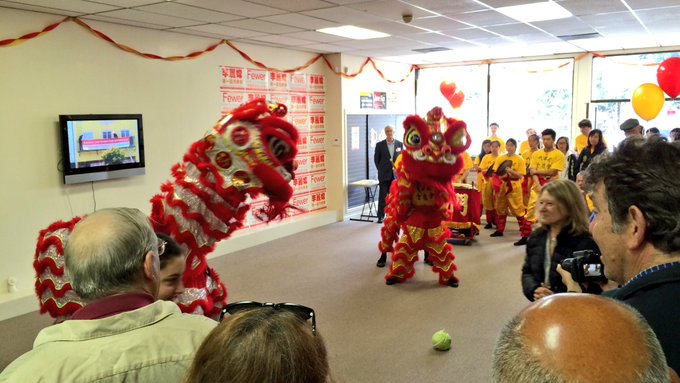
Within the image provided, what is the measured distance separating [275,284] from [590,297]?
493 centimetres

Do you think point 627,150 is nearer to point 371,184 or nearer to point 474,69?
point 371,184

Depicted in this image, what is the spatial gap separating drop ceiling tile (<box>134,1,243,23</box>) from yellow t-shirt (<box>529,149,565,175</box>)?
4.51m

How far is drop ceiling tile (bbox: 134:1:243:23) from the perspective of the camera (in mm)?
4836

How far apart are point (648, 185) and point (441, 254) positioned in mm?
4093

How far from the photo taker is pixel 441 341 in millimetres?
3842

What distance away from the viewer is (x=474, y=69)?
10.9 metres

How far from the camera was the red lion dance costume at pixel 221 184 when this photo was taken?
2605 mm

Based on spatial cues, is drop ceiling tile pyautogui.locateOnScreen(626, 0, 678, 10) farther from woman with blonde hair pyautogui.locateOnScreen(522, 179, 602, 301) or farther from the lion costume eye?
woman with blonde hair pyautogui.locateOnScreen(522, 179, 602, 301)

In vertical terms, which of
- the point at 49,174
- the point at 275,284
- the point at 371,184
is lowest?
the point at 275,284

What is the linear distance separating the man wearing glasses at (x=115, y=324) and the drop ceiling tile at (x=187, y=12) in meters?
3.93

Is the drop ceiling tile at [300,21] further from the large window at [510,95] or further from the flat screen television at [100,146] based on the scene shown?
the large window at [510,95]

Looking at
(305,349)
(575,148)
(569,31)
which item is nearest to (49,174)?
(305,349)

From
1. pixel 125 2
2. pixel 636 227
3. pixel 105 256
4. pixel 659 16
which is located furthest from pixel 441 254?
pixel 105 256

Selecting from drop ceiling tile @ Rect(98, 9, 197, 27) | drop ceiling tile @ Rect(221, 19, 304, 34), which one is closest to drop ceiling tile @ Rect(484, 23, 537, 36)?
drop ceiling tile @ Rect(221, 19, 304, 34)
